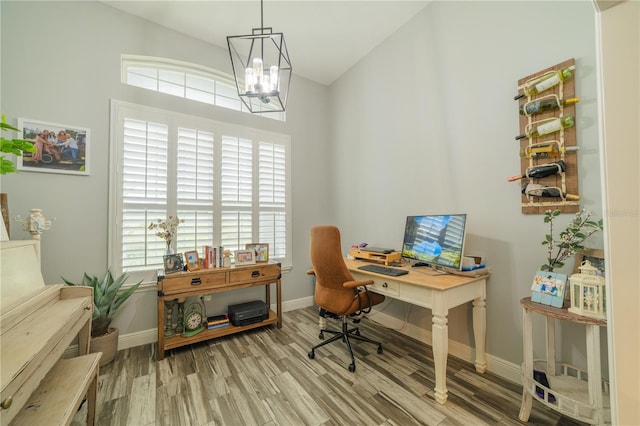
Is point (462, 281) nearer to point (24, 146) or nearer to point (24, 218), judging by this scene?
point (24, 146)

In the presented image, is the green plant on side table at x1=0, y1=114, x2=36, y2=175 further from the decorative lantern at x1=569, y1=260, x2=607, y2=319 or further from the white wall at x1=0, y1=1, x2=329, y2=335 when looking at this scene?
the decorative lantern at x1=569, y1=260, x2=607, y2=319

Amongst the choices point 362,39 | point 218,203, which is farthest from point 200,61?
point 362,39

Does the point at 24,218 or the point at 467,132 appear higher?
the point at 467,132

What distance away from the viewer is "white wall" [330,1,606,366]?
1.56 m

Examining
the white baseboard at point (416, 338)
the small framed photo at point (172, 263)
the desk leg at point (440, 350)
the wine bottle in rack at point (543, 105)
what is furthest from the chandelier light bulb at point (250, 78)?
the white baseboard at point (416, 338)

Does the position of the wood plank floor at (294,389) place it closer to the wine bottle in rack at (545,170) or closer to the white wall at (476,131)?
the white wall at (476,131)

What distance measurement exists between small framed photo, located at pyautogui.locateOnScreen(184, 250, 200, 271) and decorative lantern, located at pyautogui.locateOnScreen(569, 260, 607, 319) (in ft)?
9.41

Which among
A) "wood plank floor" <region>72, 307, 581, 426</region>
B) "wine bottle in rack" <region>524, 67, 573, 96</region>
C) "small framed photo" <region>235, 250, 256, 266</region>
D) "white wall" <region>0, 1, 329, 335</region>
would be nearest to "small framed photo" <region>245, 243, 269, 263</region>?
"small framed photo" <region>235, 250, 256, 266</region>

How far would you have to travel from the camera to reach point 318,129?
3.67m

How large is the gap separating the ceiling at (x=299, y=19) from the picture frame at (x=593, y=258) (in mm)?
2546

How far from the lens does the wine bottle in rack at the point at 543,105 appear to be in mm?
1545

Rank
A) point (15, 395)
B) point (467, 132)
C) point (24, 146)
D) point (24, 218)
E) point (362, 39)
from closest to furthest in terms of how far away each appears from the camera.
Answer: point (15, 395) < point (24, 146) < point (24, 218) < point (467, 132) < point (362, 39)

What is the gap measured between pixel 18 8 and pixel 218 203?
87.0 inches

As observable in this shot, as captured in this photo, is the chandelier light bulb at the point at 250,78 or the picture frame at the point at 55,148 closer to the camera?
the chandelier light bulb at the point at 250,78
